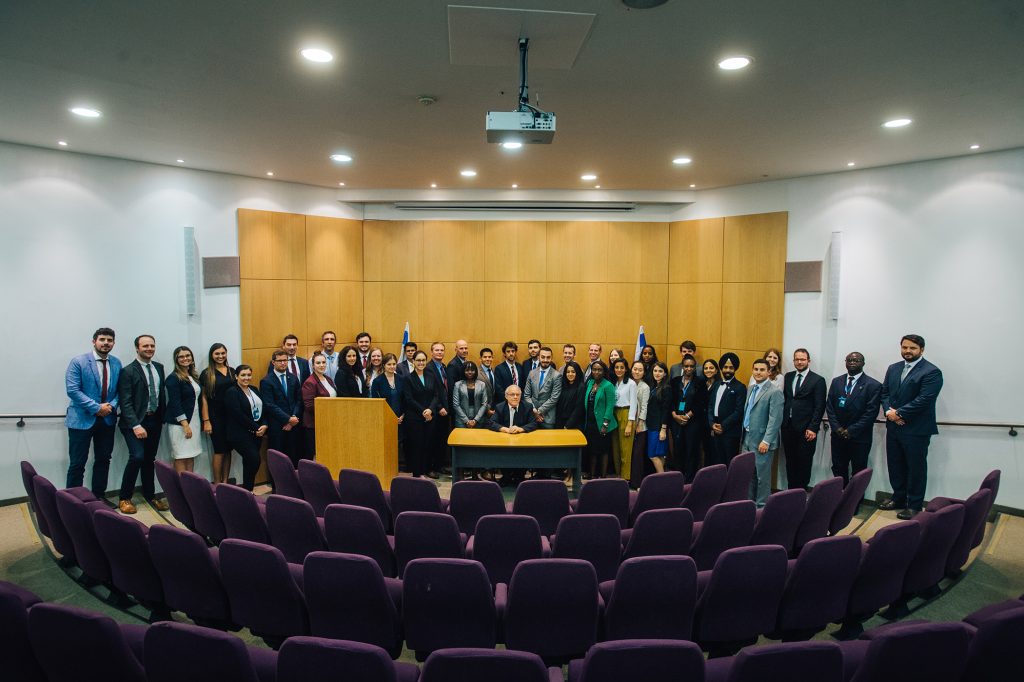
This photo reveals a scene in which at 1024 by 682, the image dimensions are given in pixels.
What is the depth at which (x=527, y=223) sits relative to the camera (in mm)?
10016

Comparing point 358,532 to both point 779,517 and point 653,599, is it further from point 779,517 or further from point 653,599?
point 779,517

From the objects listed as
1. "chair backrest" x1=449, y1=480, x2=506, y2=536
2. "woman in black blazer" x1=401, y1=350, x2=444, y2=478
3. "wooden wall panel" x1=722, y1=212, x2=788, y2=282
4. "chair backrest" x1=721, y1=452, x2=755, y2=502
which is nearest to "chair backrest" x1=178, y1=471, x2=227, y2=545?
"chair backrest" x1=449, y1=480, x2=506, y2=536

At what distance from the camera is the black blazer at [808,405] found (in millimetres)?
7152

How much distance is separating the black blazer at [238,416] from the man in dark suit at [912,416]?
7.46 meters

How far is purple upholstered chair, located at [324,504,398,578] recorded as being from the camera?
3740 millimetres

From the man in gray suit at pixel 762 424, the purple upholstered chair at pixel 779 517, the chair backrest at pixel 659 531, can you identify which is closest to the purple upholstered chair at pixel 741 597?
the chair backrest at pixel 659 531

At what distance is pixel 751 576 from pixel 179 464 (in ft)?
21.1

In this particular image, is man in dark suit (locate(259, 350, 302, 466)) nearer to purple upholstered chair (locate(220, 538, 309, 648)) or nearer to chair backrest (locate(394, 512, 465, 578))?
chair backrest (locate(394, 512, 465, 578))

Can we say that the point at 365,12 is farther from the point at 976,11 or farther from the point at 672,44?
the point at 976,11

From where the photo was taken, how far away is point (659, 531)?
12.5 feet

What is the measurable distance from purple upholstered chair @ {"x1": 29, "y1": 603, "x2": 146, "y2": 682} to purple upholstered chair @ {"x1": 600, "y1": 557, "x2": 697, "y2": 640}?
2121mm

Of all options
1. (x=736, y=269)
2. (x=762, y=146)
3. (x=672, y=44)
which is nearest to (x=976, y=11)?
(x=672, y=44)

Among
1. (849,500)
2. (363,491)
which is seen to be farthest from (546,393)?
(849,500)

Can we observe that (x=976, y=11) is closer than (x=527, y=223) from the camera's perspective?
Yes
